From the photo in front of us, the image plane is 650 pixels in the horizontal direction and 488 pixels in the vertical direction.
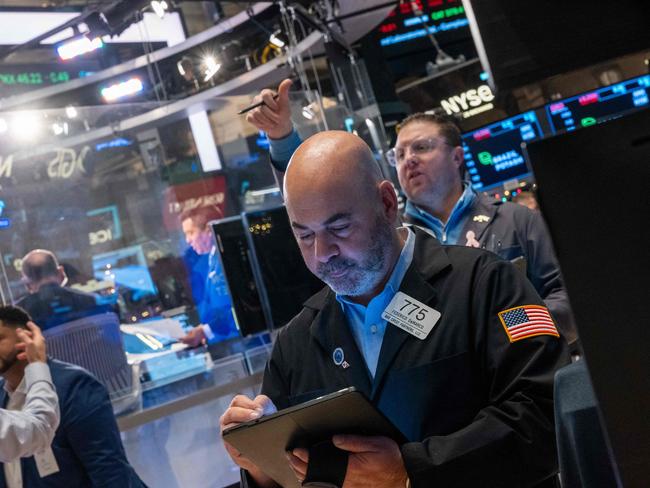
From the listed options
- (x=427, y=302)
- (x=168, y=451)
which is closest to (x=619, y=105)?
(x=168, y=451)

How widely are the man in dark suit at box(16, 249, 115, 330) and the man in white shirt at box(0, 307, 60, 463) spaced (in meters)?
1.20

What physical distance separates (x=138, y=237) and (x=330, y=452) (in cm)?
443

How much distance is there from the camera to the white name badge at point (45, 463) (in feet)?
10.9

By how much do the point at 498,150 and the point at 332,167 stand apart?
647 cm

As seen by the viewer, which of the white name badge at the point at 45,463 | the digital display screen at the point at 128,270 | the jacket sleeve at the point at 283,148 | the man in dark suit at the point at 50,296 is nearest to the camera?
the jacket sleeve at the point at 283,148

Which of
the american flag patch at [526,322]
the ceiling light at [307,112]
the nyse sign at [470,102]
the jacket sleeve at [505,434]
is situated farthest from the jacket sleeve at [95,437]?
the nyse sign at [470,102]

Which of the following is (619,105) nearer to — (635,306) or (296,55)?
(296,55)

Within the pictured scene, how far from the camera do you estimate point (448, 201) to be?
3107 mm

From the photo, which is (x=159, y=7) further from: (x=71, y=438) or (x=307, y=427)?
(x=307, y=427)

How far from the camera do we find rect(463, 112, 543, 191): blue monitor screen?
25.1 ft

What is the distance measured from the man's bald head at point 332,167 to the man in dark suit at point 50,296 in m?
3.42

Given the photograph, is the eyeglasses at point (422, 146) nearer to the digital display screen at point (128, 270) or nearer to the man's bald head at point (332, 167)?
the man's bald head at point (332, 167)

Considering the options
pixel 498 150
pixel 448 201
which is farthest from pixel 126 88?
pixel 448 201

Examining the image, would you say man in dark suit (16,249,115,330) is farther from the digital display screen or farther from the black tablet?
the black tablet
